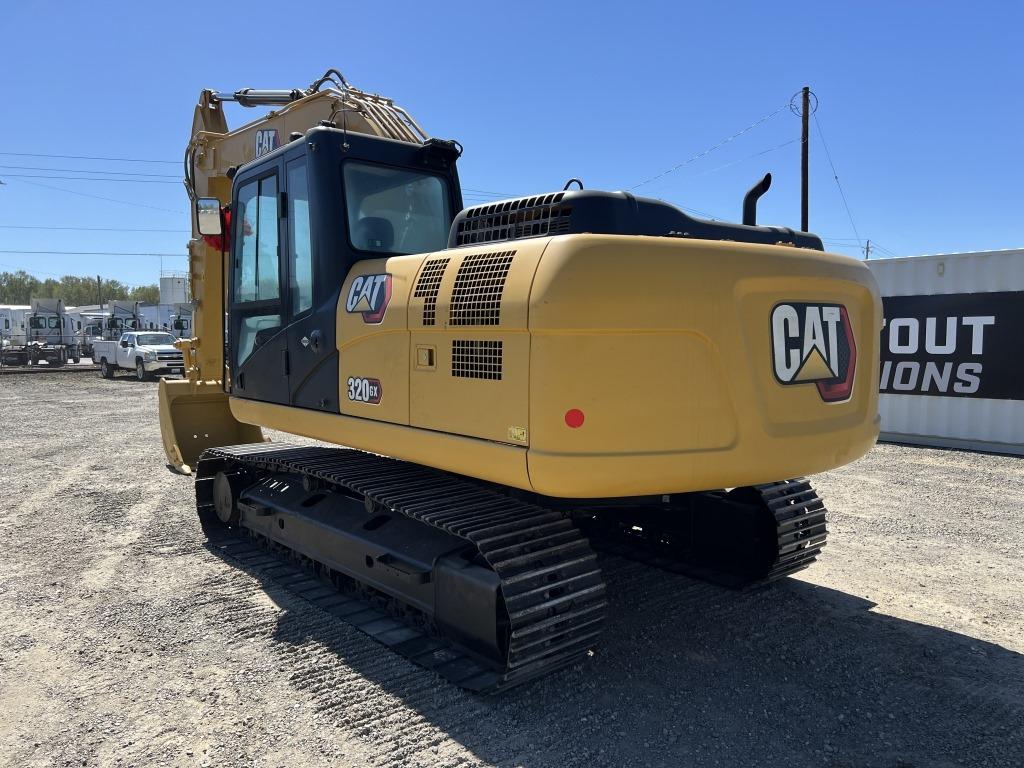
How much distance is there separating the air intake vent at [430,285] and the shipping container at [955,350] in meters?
10.2

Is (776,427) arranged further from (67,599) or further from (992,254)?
(992,254)

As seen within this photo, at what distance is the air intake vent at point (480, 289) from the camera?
3.24 meters

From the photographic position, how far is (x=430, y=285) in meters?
3.65

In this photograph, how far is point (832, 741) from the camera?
312 cm

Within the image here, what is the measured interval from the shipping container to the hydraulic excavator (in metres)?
7.76

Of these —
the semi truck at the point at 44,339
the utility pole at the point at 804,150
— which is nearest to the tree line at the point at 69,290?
the semi truck at the point at 44,339

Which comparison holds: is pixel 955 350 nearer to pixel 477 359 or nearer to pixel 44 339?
pixel 477 359

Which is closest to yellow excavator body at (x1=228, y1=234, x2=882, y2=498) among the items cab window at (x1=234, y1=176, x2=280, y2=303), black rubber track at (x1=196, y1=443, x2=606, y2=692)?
black rubber track at (x1=196, y1=443, x2=606, y2=692)

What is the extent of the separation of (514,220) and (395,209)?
1448 mm

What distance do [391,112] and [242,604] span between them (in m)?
3.71

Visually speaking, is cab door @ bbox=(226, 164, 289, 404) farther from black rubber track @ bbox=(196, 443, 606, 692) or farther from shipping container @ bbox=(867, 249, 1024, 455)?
shipping container @ bbox=(867, 249, 1024, 455)

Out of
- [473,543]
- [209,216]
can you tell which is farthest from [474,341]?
[209,216]

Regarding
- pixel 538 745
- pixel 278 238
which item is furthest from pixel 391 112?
pixel 538 745

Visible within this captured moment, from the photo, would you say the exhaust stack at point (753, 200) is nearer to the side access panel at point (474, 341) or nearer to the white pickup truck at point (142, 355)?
the side access panel at point (474, 341)
